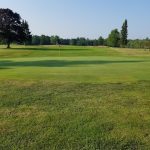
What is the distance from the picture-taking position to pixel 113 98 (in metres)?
10.8

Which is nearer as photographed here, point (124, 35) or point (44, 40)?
point (124, 35)

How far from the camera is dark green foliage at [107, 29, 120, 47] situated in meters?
119

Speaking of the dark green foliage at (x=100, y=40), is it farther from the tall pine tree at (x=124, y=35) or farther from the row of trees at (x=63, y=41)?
the tall pine tree at (x=124, y=35)

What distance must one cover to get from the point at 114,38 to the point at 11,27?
49.6m

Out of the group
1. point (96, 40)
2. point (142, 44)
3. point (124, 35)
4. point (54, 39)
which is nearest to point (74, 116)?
point (142, 44)

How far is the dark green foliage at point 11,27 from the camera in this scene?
7706 centimetres

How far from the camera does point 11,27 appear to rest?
259 ft

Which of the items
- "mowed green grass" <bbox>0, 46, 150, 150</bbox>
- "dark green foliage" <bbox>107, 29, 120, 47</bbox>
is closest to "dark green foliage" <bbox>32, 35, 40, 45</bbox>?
"dark green foliage" <bbox>107, 29, 120, 47</bbox>

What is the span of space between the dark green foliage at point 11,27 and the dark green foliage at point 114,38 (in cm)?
4564

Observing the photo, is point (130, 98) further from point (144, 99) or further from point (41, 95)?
point (41, 95)

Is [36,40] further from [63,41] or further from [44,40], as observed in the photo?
[63,41]

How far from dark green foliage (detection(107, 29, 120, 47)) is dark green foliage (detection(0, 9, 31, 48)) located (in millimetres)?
45643

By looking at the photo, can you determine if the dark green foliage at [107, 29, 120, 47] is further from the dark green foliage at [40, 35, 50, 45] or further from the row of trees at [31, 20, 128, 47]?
the dark green foliage at [40, 35, 50, 45]

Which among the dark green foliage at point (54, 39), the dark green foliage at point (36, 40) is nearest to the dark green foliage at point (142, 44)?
the dark green foliage at point (54, 39)
